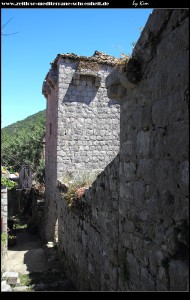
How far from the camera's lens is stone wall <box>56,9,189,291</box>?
9.61ft

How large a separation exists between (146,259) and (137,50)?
2674 millimetres

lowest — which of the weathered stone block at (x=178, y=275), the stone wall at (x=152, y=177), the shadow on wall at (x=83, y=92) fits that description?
the weathered stone block at (x=178, y=275)

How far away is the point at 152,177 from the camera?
11.3ft

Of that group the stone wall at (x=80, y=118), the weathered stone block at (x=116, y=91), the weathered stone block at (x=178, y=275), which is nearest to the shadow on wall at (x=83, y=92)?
the stone wall at (x=80, y=118)

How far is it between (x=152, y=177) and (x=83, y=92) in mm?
7568

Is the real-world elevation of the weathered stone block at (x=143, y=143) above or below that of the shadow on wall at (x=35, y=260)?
above

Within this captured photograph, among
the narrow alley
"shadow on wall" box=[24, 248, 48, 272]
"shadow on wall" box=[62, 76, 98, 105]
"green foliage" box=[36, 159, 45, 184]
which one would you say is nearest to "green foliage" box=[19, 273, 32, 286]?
the narrow alley

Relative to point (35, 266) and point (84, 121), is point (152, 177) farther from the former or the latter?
point (84, 121)

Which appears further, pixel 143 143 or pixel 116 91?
pixel 116 91

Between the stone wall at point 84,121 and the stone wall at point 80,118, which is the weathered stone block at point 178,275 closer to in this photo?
the stone wall at point 80,118

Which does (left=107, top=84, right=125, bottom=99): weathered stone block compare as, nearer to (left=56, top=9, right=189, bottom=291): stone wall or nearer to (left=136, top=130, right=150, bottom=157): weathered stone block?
(left=56, top=9, right=189, bottom=291): stone wall

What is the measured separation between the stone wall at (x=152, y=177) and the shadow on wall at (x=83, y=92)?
5736mm

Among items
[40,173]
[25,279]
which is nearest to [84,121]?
[40,173]

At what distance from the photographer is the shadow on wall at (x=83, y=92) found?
10359 millimetres
